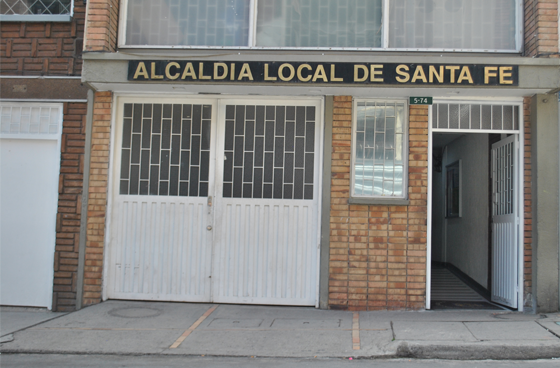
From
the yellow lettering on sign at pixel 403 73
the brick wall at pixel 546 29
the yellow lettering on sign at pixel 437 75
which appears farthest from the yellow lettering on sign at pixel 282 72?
the brick wall at pixel 546 29

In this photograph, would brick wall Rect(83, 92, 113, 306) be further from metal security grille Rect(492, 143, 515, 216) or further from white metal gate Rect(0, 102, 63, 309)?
metal security grille Rect(492, 143, 515, 216)

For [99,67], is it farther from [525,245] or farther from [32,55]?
[525,245]

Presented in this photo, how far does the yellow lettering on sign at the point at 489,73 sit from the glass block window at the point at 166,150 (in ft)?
12.5

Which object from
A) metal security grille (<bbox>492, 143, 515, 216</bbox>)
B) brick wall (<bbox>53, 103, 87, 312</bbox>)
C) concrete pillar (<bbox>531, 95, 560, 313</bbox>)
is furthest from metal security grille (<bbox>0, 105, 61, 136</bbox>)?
A: concrete pillar (<bbox>531, 95, 560, 313</bbox>)

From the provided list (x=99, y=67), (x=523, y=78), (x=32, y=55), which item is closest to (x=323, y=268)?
(x=523, y=78)

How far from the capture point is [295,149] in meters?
7.32

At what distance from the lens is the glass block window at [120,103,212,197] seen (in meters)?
7.39

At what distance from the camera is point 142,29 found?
754 cm

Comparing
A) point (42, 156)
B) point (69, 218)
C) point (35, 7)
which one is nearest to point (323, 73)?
point (69, 218)

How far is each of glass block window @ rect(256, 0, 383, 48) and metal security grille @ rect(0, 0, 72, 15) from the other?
2925 mm

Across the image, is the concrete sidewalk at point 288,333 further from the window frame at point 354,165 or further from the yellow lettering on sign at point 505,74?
the yellow lettering on sign at point 505,74

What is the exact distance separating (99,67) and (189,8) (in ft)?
5.28

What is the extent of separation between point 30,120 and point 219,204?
3.05 m

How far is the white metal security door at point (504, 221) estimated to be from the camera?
712 cm
